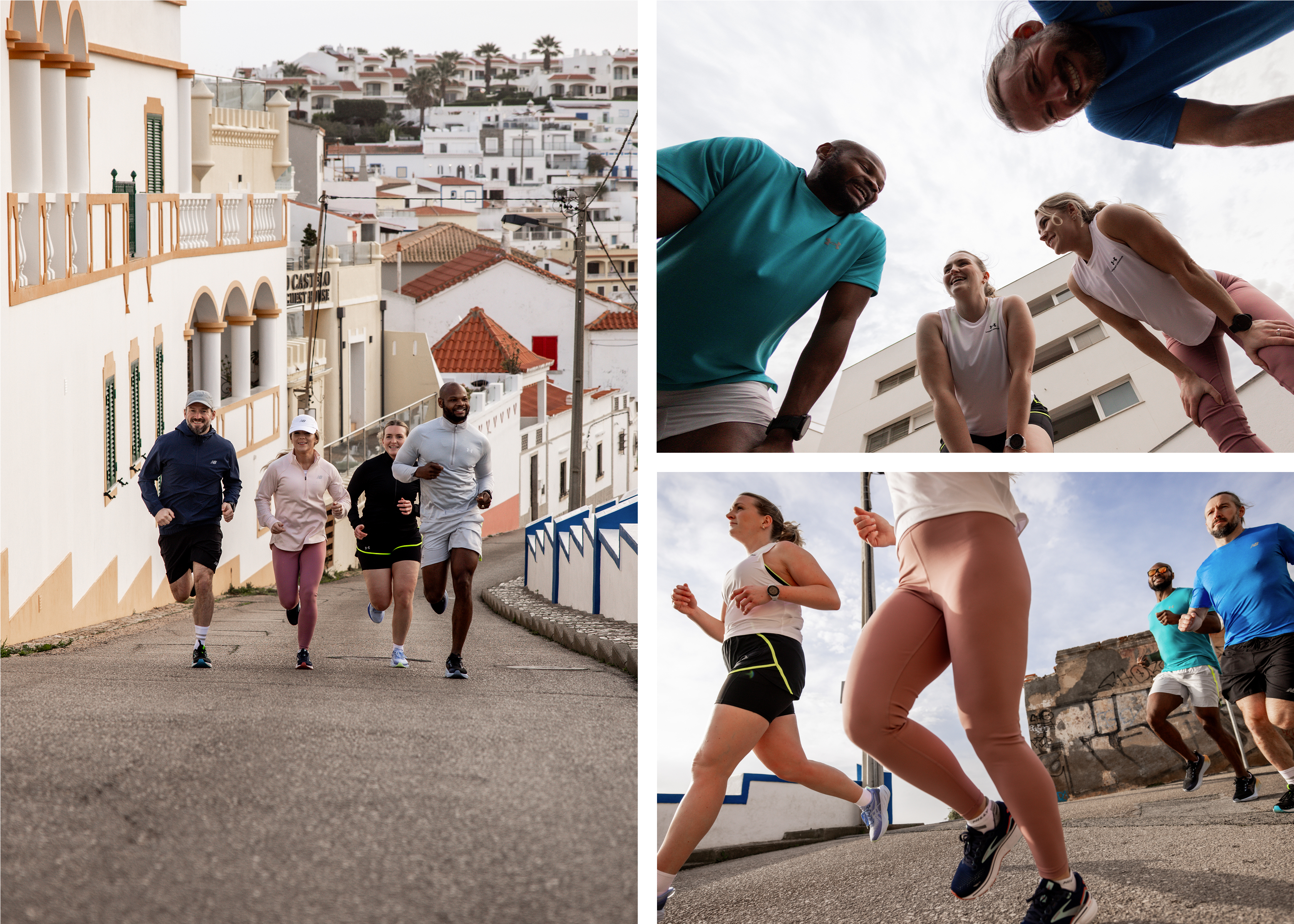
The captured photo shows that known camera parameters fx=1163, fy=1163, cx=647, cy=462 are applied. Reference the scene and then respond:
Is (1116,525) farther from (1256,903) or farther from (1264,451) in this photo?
(1256,903)

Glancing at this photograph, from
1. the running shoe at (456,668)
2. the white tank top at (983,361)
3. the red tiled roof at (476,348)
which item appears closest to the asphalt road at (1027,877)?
the white tank top at (983,361)

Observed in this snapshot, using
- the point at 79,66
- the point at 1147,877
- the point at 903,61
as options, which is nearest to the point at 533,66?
the point at 79,66

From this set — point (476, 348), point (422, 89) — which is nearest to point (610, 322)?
point (476, 348)

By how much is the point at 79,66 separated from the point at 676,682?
8.35 meters

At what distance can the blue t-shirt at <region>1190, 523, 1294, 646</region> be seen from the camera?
322cm

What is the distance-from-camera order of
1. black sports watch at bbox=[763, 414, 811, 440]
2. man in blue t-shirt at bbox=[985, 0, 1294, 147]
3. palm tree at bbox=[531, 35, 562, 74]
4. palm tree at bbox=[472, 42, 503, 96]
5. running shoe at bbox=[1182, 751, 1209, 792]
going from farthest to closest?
1. palm tree at bbox=[472, 42, 503, 96]
2. palm tree at bbox=[531, 35, 562, 74]
3. running shoe at bbox=[1182, 751, 1209, 792]
4. black sports watch at bbox=[763, 414, 811, 440]
5. man in blue t-shirt at bbox=[985, 0, 1294, 147]

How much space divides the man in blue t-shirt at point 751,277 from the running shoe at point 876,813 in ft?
3.24

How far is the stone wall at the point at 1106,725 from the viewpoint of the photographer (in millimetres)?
3318

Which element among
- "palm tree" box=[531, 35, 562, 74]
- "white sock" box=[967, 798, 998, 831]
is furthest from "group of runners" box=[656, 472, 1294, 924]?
"palm tree" box=[531, 35, 562, 74]

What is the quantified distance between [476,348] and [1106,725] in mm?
8838

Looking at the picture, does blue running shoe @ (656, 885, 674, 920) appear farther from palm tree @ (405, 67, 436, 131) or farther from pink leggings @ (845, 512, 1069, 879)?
palm tree @ (405, 67, 436, 131)

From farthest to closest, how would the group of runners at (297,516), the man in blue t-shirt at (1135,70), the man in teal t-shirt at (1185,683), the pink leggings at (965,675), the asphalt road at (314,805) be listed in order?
the group of runners at (297,516), the man in teal t-shirt at (1185,683), the man in blue t-shirt at (1135,70), the pink leggings at (965,675), the asphalt road at (314,805)

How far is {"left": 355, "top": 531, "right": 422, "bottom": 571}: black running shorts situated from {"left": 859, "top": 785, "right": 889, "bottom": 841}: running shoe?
2.36 m

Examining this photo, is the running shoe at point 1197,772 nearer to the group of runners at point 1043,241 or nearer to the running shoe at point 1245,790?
the running shoe at point 1245,790
